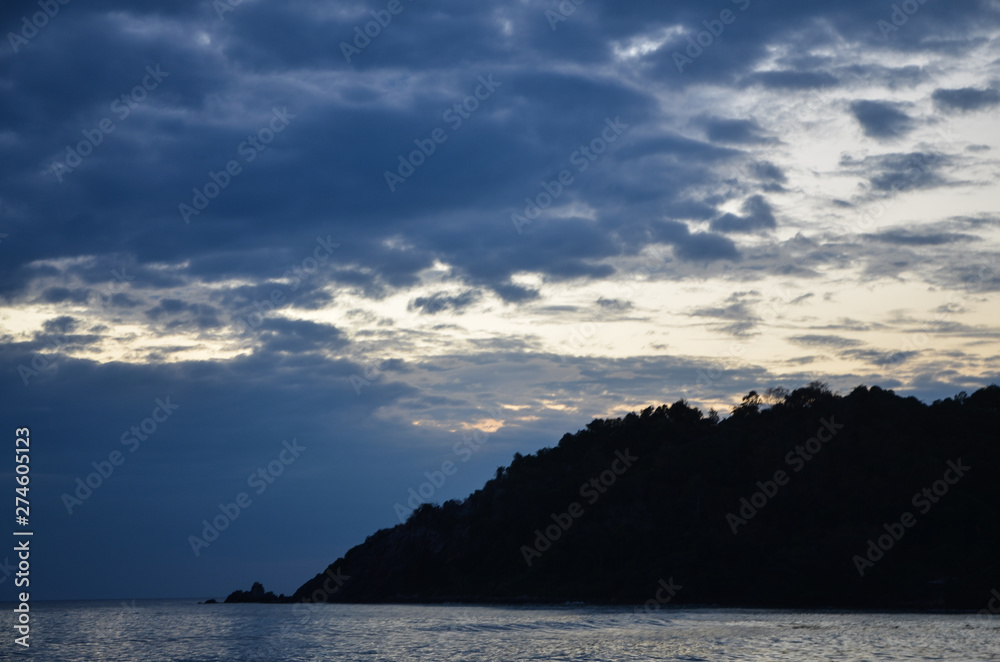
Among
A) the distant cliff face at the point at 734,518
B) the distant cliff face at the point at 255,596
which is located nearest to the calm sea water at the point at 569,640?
the distant cliff face at the point at 734,518

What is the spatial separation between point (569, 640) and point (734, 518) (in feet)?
222

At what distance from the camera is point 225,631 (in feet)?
255

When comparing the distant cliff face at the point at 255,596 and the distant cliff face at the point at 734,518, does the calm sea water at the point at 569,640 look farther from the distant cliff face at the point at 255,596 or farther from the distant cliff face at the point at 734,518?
the distant cliff face at the point at 255,596

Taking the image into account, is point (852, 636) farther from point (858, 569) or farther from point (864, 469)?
point (864, 469)

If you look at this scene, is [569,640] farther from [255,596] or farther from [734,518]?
[255,596]

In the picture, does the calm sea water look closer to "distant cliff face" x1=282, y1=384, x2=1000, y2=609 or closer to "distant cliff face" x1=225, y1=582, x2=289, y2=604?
"distant cliff face" x1=282, y1=384, x2=1000, y2=609

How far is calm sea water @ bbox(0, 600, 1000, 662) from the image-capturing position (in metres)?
44.1

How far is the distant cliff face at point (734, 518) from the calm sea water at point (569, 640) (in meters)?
23.8

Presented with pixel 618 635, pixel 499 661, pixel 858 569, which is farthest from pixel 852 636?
pixel 858 569

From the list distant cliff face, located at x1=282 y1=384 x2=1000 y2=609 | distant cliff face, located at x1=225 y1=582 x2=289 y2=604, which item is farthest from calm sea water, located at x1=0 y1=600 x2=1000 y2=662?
distant cliff face, located at x1=225 y1=582 x2=289 y2=604

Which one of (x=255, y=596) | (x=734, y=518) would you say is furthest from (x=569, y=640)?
(x=255, y=596)

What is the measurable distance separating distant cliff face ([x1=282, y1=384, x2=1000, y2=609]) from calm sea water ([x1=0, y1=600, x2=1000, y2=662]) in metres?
23.8

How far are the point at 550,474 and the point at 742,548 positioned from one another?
46904 mm

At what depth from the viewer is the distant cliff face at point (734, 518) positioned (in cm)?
9662
